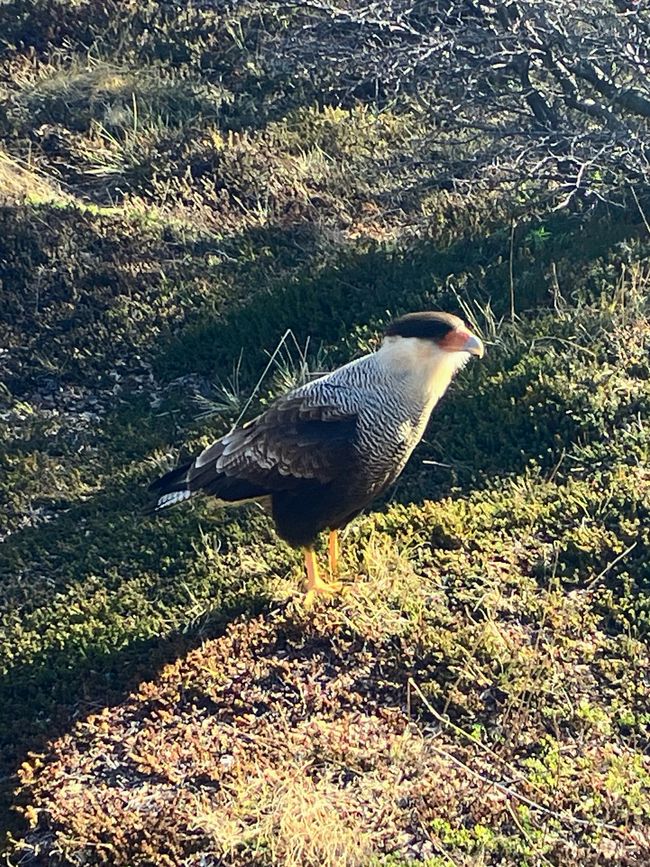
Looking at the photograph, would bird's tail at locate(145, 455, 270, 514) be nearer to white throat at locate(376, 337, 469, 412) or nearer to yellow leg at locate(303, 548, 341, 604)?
yellow leg at locate(303, 548, 341, 604)

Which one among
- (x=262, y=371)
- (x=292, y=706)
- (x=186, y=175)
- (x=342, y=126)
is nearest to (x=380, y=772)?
(x=292, y=706)

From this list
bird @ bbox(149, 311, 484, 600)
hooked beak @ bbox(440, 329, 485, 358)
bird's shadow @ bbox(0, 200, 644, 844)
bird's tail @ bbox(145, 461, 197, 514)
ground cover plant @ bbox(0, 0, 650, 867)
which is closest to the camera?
ground cover plant @ bbox(0, 0, 650, 867)

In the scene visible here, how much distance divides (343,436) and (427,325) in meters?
0.66

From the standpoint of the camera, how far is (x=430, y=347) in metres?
4.72

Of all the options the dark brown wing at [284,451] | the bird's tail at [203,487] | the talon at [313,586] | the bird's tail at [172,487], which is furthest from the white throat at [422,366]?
the bird's tail at [172,487]

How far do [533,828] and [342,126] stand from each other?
7961mm

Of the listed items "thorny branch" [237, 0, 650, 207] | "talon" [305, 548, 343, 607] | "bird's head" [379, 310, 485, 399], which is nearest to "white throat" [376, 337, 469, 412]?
"bird's head" [379, 310, 485, 399]

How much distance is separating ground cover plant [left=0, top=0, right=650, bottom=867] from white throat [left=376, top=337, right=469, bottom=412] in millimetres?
1044

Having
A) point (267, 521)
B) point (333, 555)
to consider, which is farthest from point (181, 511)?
point (333, 555)

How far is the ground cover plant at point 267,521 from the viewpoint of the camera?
419 cm

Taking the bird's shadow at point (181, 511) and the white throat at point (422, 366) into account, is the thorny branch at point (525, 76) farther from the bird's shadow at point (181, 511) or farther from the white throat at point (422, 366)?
the white throat at point (422, 366)

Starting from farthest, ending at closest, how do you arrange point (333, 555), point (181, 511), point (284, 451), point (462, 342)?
1. point (181, 511)
2. point (333, 555)
3. point (284, 451)
4. point (462, 342)

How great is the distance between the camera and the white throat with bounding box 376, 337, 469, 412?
4727 millimetres

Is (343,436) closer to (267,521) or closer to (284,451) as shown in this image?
(284,451)
